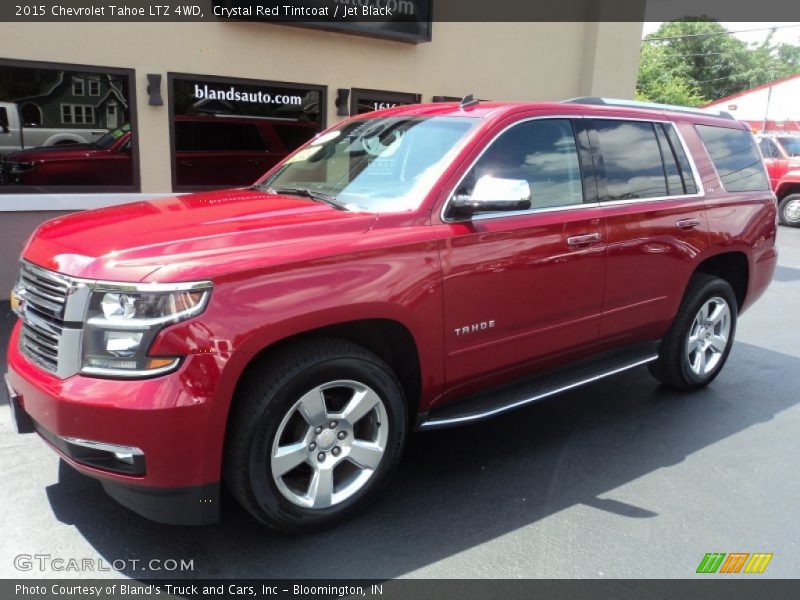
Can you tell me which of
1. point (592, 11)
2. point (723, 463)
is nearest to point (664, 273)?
point (723, 463)

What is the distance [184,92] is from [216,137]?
636 mm

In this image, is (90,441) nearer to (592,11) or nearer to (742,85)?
(592,11)

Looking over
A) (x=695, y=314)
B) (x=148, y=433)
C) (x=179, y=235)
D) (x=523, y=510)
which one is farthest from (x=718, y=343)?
(x=148, y=433)

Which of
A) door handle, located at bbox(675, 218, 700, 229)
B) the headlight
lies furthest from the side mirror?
door handle, located at bbox(675, 218, 700, 229)

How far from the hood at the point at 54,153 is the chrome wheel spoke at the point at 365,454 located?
5.63 meters

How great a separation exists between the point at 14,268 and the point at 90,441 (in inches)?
199

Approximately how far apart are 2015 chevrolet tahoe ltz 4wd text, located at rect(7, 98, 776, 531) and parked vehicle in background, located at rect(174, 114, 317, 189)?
3908 mm

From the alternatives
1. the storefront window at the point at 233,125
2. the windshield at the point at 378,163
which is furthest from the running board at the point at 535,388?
the storefront window at the point at 233,125

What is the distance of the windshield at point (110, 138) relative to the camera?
24.2ft

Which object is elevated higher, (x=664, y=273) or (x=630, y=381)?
(x=664, y=273)

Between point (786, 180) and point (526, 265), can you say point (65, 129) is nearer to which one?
point (526, 265)

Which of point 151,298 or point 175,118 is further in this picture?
point 175,118

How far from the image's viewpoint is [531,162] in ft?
12.5

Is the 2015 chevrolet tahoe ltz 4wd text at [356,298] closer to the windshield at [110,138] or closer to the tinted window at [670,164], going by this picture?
the tinted window at [670,164]
